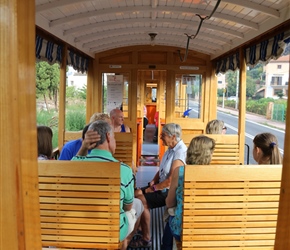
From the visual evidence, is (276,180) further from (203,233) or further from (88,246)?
(88,246)

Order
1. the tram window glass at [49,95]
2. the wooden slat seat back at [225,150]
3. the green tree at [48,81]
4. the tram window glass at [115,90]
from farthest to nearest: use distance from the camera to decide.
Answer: the tram window glass at [115,90] < the green tree at [48,81] < the tram window glass at [49,95] < the wooden slat seat back at [225,150]

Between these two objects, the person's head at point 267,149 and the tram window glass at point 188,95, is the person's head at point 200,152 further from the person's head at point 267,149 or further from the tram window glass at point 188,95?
the tram window glass at point 188,95

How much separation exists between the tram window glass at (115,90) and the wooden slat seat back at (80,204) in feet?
15.0

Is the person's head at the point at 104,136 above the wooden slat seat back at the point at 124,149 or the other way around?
above

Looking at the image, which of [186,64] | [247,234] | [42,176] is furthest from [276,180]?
[186,64]

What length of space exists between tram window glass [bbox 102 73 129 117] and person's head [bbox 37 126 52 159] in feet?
13.1

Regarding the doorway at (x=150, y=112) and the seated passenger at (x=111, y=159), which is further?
the doorway at (x=150, y=112)

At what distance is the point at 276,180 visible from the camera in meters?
2.22

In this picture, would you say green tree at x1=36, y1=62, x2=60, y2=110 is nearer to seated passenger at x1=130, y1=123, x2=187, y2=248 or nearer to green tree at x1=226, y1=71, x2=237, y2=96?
seated passenger at x1=130, y1=123, x2=187, y2=248

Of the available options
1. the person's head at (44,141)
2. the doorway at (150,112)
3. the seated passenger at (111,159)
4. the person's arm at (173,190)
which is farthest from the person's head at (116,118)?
the doorway at (150,112)

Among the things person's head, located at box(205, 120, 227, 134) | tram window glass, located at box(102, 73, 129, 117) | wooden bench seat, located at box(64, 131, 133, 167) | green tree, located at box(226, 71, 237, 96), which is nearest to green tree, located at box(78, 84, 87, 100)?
tram window glass, located at box(102, 73, 129, 117)

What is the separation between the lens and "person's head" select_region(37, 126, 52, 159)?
2.70m

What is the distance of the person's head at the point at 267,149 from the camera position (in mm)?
2689

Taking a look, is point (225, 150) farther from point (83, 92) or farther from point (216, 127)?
point (83, 92)
